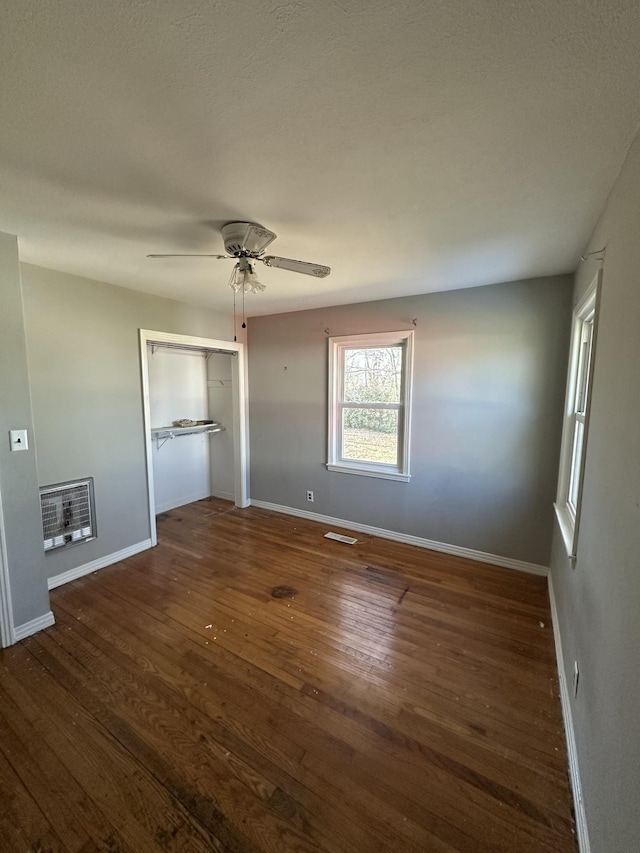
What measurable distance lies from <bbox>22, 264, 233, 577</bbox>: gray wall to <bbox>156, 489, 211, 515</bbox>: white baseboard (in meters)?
1.04

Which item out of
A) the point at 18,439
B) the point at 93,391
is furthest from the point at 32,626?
the point at 93,391

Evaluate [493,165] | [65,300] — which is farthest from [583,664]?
[65,300]

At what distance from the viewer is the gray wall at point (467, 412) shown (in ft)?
8.93

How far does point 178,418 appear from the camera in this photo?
4457 mm

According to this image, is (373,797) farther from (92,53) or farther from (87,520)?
(87,520)

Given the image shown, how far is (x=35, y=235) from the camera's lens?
Answer: 1.95 meters

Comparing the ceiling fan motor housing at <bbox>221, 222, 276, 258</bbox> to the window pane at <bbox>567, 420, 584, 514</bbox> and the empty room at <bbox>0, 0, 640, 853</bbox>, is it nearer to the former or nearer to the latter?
the empty room at <bbox>0, 0, 640, 853</bbox>

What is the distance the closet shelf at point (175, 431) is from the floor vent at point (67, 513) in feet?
3.80

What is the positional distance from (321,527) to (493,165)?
133 inches

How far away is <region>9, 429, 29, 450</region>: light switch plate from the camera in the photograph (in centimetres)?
203

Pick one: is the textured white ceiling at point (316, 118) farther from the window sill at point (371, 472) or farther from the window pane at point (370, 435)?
→ the window sill at point (371, 472)

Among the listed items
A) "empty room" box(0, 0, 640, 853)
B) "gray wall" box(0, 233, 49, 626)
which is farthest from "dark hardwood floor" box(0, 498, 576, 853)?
"gray wall" box(0, 233, 49, 626)

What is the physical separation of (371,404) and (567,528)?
6.54ft

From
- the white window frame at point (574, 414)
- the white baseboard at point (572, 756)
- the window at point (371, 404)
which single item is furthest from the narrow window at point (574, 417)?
the window at point (371, 404)
